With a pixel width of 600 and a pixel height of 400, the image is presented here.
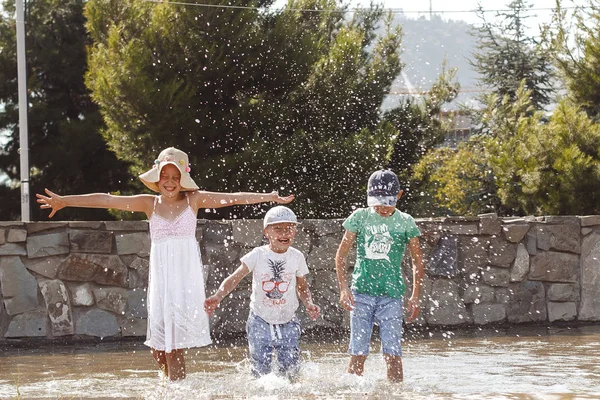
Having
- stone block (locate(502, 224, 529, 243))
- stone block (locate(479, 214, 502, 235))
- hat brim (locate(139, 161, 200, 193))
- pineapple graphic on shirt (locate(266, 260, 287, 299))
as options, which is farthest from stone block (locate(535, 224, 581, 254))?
hat brim (locate(139, 161, 200, 193))

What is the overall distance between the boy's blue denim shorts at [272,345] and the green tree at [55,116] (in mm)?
16316

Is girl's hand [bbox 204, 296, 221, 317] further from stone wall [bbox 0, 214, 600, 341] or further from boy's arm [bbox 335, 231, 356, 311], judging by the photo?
stone wall [bbox 0, 214, 600, 341]

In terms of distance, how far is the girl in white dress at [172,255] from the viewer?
586 centimetres

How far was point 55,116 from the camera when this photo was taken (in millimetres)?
23547

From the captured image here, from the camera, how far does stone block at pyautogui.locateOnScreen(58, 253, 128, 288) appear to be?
9047 millimetres

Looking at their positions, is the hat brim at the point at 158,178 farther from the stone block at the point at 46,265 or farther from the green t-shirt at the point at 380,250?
the stone block at the point at 46,265

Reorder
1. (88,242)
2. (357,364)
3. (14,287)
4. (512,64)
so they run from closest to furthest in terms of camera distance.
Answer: (357,364), (14,287), (88,242), (512,64)

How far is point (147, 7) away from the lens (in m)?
15.8

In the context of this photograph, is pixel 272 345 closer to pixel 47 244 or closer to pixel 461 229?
pixel 47 244

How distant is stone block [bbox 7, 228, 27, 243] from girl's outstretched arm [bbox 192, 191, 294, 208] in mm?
3367

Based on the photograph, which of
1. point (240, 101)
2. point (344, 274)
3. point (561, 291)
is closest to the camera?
point (344, 274)

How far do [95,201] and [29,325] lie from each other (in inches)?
138

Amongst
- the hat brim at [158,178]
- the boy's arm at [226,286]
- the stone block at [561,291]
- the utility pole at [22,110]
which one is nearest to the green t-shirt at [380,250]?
the boy's arm at [226,286]

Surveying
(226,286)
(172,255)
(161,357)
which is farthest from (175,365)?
(172,255)
